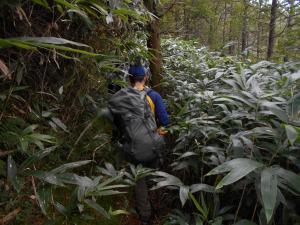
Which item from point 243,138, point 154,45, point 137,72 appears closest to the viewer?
point 243,138

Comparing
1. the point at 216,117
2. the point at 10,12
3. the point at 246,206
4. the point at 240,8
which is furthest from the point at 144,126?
the point at 240,8

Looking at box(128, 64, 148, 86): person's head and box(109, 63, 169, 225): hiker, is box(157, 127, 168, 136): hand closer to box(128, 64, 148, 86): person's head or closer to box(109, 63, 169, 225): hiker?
box(109, 63, 169, 225): hiker

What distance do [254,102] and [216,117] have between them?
2.01 ft

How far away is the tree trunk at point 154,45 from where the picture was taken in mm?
4754

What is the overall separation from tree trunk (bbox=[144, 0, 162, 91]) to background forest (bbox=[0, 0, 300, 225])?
0.08 m

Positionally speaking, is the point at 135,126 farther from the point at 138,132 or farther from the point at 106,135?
the point at 106,135

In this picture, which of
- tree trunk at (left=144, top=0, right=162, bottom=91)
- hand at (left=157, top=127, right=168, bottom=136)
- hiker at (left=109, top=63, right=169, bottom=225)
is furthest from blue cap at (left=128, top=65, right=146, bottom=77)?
tree trunk at (left=144, top=0, right=162, bottom=91)

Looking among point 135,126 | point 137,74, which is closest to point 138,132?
point 135,126

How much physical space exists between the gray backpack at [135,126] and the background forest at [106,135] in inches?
8.4

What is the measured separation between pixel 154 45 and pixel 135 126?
201cm

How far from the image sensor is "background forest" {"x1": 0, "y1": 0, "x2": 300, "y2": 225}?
2.12 meters

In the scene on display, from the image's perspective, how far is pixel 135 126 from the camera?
3361 mm

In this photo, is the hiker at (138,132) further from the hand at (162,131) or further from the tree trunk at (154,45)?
the tree trunk at (154,45)

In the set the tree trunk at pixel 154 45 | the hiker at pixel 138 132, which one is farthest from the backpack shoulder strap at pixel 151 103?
the tree trunk at pixel 154 45
